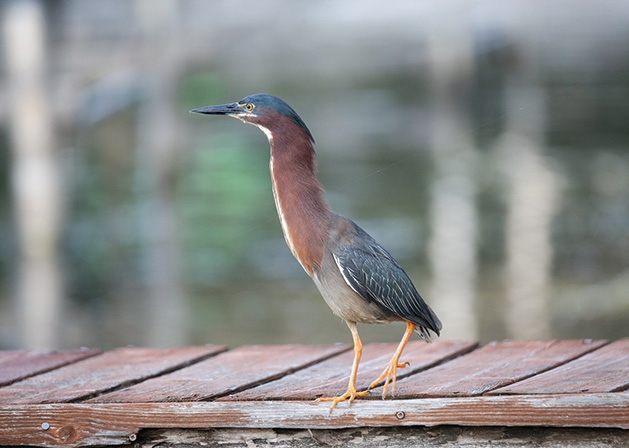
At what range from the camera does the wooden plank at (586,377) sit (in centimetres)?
279

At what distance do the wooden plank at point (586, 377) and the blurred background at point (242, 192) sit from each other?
4.97m

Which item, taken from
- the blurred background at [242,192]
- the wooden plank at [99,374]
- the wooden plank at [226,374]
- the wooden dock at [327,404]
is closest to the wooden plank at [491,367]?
the wooden dock at [327,404]

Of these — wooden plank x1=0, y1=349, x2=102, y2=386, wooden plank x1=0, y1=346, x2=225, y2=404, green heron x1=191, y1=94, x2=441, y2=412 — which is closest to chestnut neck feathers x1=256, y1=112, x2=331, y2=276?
green heron x1=191, y1=94, x2=441, y2=412

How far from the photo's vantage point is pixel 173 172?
869cm

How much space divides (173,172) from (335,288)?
18.6 feet

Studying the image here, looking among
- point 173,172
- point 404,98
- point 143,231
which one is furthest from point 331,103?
point 173,172

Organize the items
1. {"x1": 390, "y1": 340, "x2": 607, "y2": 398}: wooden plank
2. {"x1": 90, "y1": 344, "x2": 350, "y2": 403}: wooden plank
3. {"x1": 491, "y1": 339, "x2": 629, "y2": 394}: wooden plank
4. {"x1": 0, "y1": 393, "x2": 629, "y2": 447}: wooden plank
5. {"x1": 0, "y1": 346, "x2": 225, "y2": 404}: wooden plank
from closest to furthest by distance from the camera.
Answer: {"x1": 0, "y1": 393, "x2": 629, "y2": 447}: wooden plank
{"x1": 491, "y1": 339, "x2": 629, "y2": 394}: wooden plank
{"x1": 390, "y1": 340, "x2": 607, "y2": 398}: wooden plank
{"x1": 90, "y1": 344, "x2": 350, "y2": 403}: wooden plank
{"x1": 0, "y1": 346, "x2": 225, "y2": 404}: wooden plank

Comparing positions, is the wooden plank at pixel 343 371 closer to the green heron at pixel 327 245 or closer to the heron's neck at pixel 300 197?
the green heron at pixel 327 245

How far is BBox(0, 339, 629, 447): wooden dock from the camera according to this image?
A: 2.73 metres

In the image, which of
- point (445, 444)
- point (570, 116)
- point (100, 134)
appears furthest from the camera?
point (570, 116)

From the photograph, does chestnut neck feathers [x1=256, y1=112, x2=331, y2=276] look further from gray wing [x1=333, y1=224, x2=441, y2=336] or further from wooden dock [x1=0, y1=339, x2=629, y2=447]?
wooden dock [x1=0, y1=339, x2=629, y2=447]

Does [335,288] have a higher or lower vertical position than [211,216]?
higher

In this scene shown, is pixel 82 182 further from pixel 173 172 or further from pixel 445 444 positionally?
pixel 445 444

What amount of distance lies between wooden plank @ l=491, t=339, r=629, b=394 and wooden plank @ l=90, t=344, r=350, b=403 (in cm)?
77
